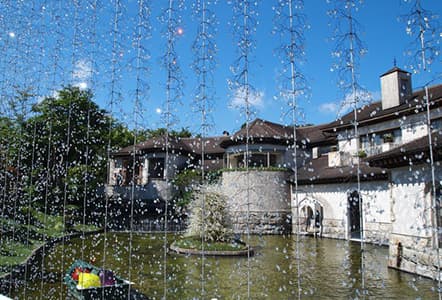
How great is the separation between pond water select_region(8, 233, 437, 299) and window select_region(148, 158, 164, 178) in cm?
1232

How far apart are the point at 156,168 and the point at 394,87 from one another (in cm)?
1654

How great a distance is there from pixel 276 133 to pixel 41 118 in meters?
13.6

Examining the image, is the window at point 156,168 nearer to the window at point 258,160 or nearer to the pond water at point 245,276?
the window at point 258,160

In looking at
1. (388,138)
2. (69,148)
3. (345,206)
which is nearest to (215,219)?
(345,206)

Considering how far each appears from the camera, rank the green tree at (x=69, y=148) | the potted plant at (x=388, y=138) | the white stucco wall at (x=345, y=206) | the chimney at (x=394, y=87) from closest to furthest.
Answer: the white stucco wall at (x=345, y=206), the potted plant at (x=388, y=138), the chimney at (x=394, y=87), the green tree at (x=69, y=148)

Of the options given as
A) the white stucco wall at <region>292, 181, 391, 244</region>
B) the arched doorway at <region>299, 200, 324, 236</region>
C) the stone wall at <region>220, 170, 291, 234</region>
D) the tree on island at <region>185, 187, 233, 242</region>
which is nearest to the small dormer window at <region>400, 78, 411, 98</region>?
the white stucco wall at <region>292, 181, 391, 244</region>

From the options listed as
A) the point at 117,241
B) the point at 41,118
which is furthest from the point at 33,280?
the point at 41,118

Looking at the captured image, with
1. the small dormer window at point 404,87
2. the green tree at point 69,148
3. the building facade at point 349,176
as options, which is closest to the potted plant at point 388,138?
the building facade at point 349,176

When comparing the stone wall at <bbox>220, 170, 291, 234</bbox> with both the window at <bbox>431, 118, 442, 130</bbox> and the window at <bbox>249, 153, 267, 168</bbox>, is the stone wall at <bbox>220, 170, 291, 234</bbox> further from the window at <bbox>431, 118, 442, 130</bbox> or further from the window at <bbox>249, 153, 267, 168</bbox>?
the window at <bbox>431, 118, 442, 130</bbox>

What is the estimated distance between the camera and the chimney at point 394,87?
1683cm

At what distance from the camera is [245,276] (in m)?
8.77

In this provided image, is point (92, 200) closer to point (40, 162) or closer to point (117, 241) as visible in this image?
point (40, 162)

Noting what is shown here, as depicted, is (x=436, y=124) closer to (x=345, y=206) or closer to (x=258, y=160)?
(x=345, y=206)

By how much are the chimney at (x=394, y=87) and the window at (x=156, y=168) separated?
15.5 metres
